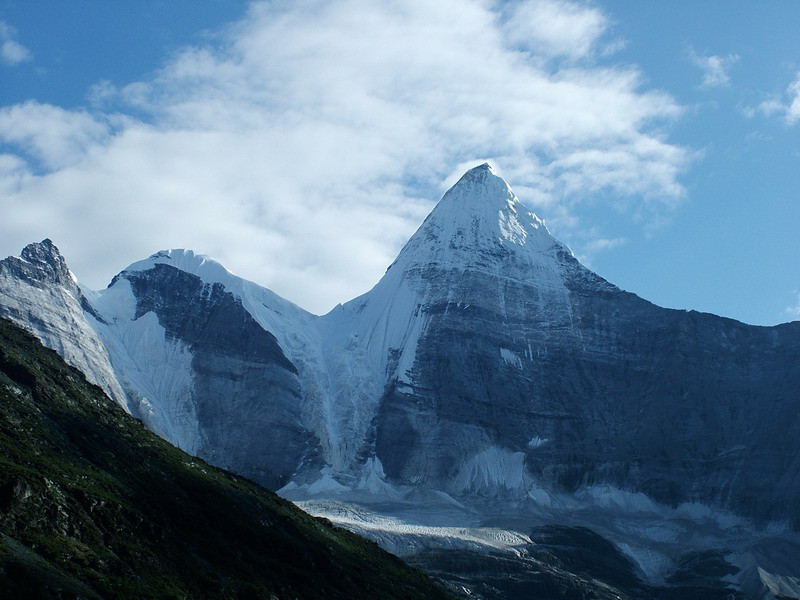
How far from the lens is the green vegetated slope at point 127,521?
94.4 m

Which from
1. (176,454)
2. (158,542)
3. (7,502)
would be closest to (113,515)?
(158,542)

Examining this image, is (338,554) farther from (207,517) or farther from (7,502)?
(7,502)

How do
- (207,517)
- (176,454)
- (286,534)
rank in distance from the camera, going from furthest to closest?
1. (176,454)
2. (286,534)
3. (207,517)

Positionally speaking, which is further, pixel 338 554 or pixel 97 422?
pixel 338 554

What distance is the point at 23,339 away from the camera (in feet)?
502

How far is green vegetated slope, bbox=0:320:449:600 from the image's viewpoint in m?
94.4

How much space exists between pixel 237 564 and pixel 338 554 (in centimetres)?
2797

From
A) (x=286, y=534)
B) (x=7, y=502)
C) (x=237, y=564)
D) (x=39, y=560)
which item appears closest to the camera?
(x=39, y=560)

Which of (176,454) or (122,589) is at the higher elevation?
(176,454)

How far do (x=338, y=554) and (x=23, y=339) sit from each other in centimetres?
4871

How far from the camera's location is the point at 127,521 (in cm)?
11000

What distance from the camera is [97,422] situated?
135375 mm

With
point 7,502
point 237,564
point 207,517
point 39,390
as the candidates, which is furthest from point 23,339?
point 7,502

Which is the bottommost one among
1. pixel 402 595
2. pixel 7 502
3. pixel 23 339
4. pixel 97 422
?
pixel 402 595
